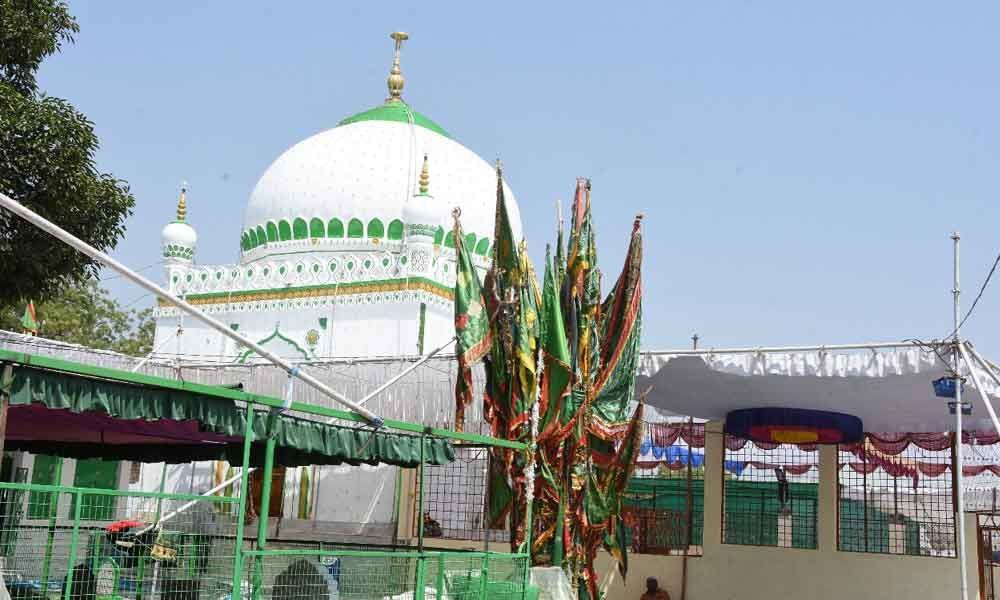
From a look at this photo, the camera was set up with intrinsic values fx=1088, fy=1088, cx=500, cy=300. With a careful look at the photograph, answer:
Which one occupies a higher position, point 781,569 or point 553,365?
point 553,365

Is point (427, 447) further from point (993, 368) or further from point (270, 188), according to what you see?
point (270, 188)

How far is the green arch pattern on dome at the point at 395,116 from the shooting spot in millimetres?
27656

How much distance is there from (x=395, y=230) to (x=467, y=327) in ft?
40.5

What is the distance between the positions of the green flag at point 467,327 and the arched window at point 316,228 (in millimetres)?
12597

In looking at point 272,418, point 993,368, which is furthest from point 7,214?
point 993,368

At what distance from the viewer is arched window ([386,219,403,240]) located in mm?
24688

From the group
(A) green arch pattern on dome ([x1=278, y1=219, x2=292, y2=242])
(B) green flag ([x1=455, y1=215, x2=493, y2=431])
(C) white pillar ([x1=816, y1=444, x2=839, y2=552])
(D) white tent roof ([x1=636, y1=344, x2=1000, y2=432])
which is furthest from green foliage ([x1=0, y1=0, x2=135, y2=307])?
(A) green arch pattern on dome ([x1=278, y1=219, x2=292, y2=242])

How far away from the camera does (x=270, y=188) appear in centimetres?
2639

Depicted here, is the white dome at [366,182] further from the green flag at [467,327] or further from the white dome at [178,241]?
the green flag at [467,327]

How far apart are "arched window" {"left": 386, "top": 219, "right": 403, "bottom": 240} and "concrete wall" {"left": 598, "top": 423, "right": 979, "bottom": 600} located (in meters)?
10.7

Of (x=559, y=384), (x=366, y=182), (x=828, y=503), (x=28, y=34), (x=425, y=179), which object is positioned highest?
(x=366, y=182)

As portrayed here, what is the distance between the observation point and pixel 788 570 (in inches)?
603

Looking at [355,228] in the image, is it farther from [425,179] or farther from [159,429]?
[159,429]

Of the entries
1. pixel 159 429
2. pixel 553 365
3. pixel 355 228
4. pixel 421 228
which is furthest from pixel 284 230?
pixel 159 429
